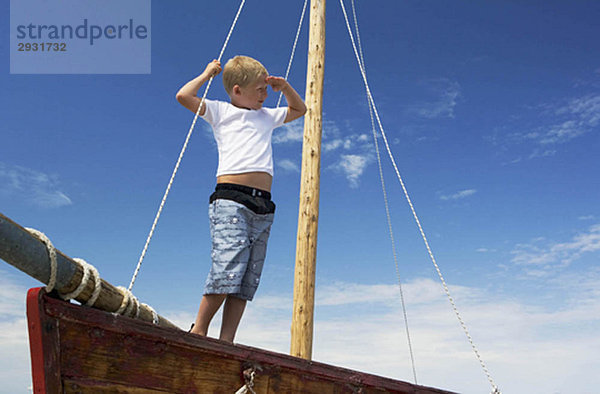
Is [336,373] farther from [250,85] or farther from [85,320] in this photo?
[250,85]

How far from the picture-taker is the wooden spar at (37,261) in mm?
1950

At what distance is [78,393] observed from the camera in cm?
219

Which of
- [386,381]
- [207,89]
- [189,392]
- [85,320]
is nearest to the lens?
[85,320]

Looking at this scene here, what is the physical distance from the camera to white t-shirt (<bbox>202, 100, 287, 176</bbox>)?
3.41 m

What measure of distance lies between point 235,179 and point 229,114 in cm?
52

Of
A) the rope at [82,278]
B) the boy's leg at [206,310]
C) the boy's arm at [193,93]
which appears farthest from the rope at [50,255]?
the boy's arm at [193,93]

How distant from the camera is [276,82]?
3682 mm

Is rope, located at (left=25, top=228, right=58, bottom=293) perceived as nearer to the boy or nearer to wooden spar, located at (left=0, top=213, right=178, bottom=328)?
wooden spar, located at (left=0, top=213, right=178, bottom=328)

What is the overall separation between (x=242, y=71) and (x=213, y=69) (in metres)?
0.22

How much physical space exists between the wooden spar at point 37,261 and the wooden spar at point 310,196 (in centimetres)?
367

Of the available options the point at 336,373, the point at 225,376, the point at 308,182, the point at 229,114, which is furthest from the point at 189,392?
the point at 308,182

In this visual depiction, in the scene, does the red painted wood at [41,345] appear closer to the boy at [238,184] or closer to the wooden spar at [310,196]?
the boy at [238,184]

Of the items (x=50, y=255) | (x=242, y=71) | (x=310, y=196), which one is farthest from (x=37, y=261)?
(x=310, y=196)

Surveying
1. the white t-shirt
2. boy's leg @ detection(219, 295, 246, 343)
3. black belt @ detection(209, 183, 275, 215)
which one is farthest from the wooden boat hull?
the white t-shirt
